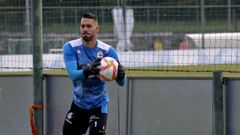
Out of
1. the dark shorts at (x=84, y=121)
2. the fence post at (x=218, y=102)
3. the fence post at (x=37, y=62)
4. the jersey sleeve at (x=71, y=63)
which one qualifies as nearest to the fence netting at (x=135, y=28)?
the fence post at (x=37, y=62)

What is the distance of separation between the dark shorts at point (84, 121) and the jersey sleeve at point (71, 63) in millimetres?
606

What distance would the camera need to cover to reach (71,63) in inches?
345

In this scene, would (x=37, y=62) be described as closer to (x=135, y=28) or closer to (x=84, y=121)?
(x=84, y=121)

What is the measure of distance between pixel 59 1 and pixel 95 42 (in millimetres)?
8954

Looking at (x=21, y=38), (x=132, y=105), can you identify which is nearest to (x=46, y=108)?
(x=132, y=105)

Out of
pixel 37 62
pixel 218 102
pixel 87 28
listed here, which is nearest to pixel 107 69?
pixel 87 28

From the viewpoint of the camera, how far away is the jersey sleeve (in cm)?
855

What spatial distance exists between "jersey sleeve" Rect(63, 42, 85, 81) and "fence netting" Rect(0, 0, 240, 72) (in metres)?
5.43

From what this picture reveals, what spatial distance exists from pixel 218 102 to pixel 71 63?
6.57 ft

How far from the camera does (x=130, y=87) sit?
407 inches

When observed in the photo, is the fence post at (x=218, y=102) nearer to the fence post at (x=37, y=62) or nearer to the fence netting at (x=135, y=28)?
the fence post at (x=37, y=62)

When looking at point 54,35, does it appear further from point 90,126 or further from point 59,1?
point 90,126

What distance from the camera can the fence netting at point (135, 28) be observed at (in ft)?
52.4

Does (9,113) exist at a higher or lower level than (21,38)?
lower
